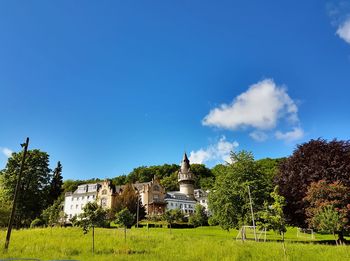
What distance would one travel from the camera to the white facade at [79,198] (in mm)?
99000

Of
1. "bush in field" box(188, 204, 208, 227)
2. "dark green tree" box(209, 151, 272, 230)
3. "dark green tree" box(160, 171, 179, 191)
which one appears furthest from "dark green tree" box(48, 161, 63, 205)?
"dark green tree" box(209, 151, 272, 230)

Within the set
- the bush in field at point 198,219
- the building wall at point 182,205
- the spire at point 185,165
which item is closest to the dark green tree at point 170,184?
the spire at point 185,165

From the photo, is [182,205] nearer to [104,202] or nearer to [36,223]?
[104,202]

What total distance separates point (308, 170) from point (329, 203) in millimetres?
6339

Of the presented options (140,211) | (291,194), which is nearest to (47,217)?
(140,211)

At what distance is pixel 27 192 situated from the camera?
64500 mm

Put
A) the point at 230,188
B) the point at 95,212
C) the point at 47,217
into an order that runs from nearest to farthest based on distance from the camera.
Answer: the point at 95,212 < the point at 230,188 < the point at 47,217

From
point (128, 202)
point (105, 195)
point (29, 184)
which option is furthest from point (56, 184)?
point (128, 202)

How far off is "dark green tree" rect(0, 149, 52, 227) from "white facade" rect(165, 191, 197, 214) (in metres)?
42.2

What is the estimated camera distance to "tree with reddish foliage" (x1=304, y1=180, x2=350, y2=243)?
29.3 metres

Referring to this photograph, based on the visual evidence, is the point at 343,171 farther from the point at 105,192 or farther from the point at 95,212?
the point at 105,192

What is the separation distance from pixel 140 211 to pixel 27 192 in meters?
24.8

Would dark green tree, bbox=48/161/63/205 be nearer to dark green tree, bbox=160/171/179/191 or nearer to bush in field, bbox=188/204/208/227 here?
bush in field, bbox=188/204/208/227

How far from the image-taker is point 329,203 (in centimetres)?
3097
